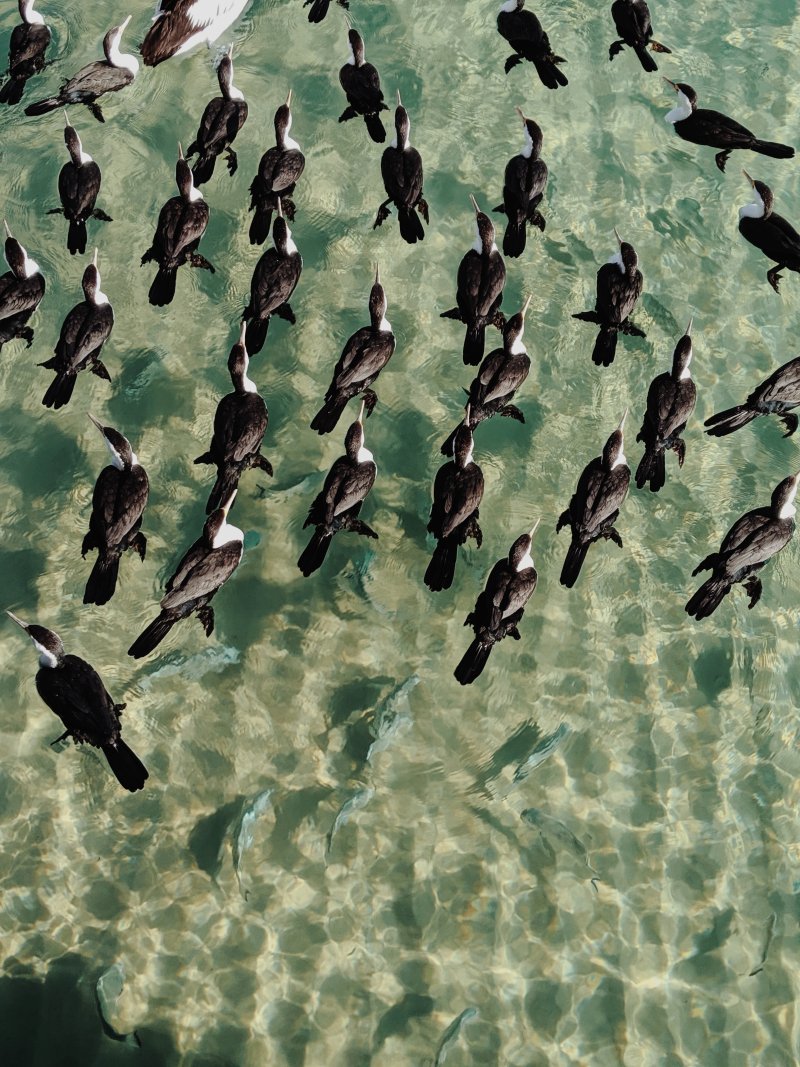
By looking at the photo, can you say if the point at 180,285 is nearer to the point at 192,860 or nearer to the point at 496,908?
the point at 192,860

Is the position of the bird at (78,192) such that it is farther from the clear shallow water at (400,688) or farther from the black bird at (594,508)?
the black bird at (594,508)

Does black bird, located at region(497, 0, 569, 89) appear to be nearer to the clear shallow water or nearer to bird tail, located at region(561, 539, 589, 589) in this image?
the clear shallow water

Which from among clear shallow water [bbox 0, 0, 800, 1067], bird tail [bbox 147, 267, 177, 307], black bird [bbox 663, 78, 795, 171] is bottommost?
clear shallow water [bbox 0, 0, 800, 1067]

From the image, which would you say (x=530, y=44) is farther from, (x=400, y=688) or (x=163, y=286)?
(x=400, y=688)

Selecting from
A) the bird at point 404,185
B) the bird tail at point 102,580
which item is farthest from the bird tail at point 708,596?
the bird tail at point 102,580

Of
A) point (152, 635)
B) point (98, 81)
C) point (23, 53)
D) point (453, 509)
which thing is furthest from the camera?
point (23, 53)

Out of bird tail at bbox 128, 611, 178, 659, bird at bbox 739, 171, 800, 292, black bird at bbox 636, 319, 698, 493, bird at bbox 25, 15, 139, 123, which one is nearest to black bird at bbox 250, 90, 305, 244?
bird at bbox 25, 15, 139, 123

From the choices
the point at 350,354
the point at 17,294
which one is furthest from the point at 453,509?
the point at 17,294
